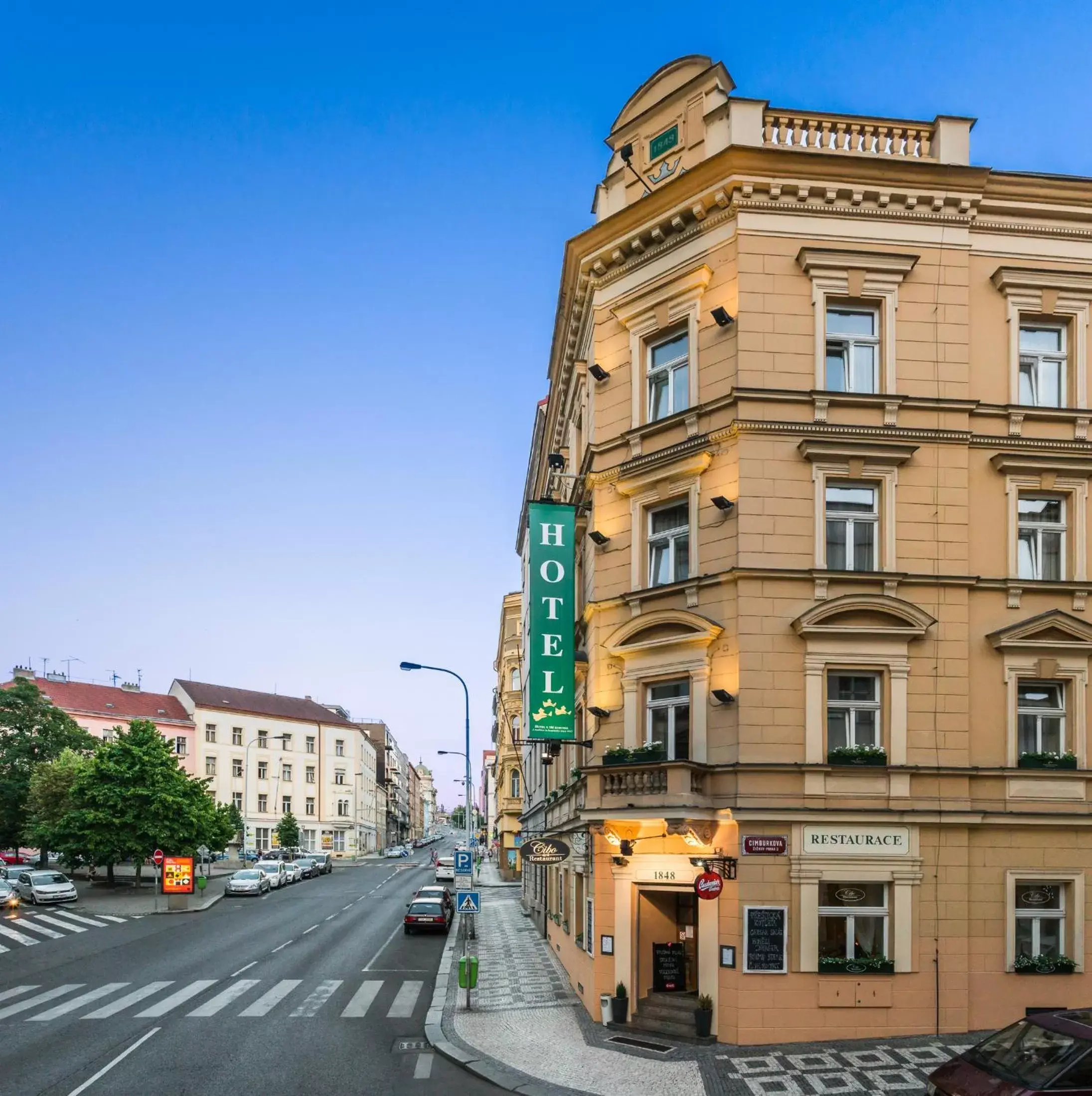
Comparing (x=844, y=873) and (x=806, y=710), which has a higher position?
(x=806, y=710)

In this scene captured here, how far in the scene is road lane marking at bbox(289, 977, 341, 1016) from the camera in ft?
67.2

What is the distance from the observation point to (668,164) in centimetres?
2022

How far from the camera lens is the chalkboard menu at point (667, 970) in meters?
18.7

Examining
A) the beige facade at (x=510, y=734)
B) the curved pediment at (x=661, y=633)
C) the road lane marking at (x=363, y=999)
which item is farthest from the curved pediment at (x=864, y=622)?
the beige facade at (x=510, y=734)

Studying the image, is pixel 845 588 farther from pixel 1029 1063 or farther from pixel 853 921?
pixel 1029 1063

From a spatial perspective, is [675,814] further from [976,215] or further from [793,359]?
[976,215]

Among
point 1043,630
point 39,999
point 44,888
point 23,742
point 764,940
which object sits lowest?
point 44,888

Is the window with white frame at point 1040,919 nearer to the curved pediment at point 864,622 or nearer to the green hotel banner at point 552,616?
the curved pediment at point 864,622

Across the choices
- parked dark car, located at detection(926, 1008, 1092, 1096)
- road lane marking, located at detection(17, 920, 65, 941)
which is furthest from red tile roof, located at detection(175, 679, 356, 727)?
parked dark car, located at detection(926, 1008, 1092, 1096)

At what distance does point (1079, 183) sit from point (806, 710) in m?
11.3

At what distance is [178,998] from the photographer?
21.9 m

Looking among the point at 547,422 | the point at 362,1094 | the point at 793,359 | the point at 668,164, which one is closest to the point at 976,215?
the point at 793,359

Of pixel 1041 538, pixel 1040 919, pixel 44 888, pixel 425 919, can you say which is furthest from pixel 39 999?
pixel 44 888

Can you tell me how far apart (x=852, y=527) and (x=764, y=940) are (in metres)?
7.27
